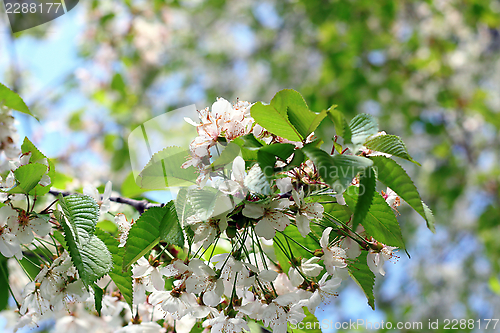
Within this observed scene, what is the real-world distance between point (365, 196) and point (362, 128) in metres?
0.10

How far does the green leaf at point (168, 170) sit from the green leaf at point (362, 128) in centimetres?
23

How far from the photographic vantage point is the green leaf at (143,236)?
48cm

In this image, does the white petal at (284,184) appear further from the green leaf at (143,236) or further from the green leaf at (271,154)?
the green leaf at (143,236)

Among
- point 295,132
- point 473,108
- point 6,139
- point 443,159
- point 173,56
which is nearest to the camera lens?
point 295,132

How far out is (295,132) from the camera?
461 millimetres

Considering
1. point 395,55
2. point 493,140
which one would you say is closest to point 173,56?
point 395,55

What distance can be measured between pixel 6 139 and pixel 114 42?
9.11 feet

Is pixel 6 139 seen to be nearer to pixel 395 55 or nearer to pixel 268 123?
pixel 268 123

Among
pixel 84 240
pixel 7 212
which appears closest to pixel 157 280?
pixel 84 240

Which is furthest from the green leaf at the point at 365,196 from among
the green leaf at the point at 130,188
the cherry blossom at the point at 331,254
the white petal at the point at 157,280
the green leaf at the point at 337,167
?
the green leaf at the point at 130,188

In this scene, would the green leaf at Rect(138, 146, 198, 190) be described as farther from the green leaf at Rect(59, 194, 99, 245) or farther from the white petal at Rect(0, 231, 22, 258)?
the white petal at Rect(0, 231, 22, 258)

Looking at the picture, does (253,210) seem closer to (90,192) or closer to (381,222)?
(381,222)

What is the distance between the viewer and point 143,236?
493 mm

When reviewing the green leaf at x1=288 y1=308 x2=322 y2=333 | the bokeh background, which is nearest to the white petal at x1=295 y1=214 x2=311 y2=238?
the green leaf at x1=288 y1=308 x2=322 y2=333
